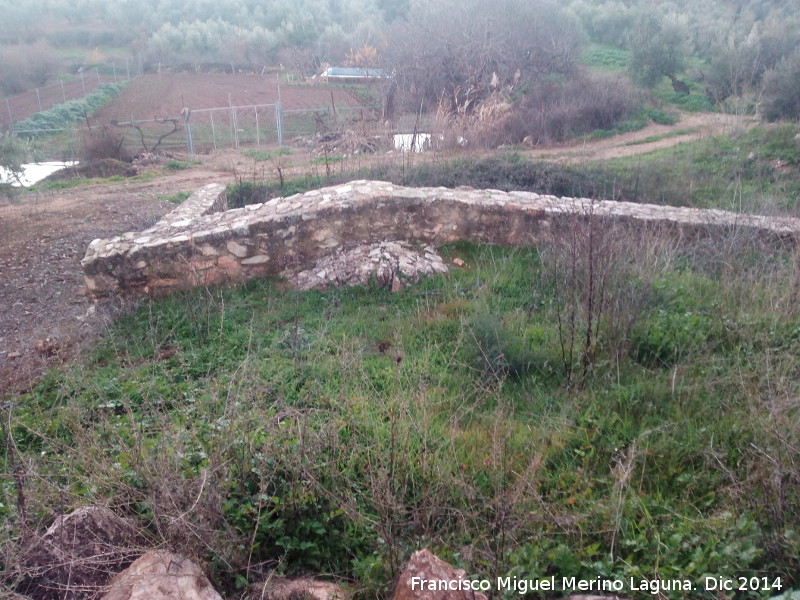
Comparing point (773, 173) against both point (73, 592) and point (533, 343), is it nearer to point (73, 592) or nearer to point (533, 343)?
point (533, 343)

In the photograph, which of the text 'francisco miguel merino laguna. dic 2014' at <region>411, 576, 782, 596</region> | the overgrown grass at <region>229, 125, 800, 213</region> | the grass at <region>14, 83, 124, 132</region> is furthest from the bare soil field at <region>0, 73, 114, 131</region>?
the text 'francisco miguel merino laguna. dic 2014' at <region>411, 576, 782, 596</region>

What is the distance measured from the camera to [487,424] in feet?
11.4

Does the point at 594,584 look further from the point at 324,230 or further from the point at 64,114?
the point at 64,114

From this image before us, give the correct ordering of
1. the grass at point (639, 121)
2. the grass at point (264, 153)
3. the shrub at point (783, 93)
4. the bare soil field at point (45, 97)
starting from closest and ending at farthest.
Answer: the shrub at point (783, 93), the grass at point (639, 121), the grass at point (264, 153), the bare soil field at point (45, 97)

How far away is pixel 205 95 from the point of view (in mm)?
27016

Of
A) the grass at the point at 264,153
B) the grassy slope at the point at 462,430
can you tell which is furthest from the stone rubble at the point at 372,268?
the grass at the point at 264,153

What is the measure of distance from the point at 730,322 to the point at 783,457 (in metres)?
1.82

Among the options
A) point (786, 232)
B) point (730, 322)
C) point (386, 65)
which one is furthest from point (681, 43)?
point (730, 322)

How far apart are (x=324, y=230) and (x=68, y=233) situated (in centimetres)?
490

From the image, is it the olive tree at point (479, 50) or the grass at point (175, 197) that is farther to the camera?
the olive tree at point (479, 50)

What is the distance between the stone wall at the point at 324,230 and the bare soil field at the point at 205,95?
18.2 metres

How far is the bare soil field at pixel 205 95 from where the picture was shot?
24.7 meters

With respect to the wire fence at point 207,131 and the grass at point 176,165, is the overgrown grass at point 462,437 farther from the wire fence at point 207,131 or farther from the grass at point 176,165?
the wire fence at point 207,131

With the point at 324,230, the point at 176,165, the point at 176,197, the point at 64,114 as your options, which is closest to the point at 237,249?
the point at 324,230
